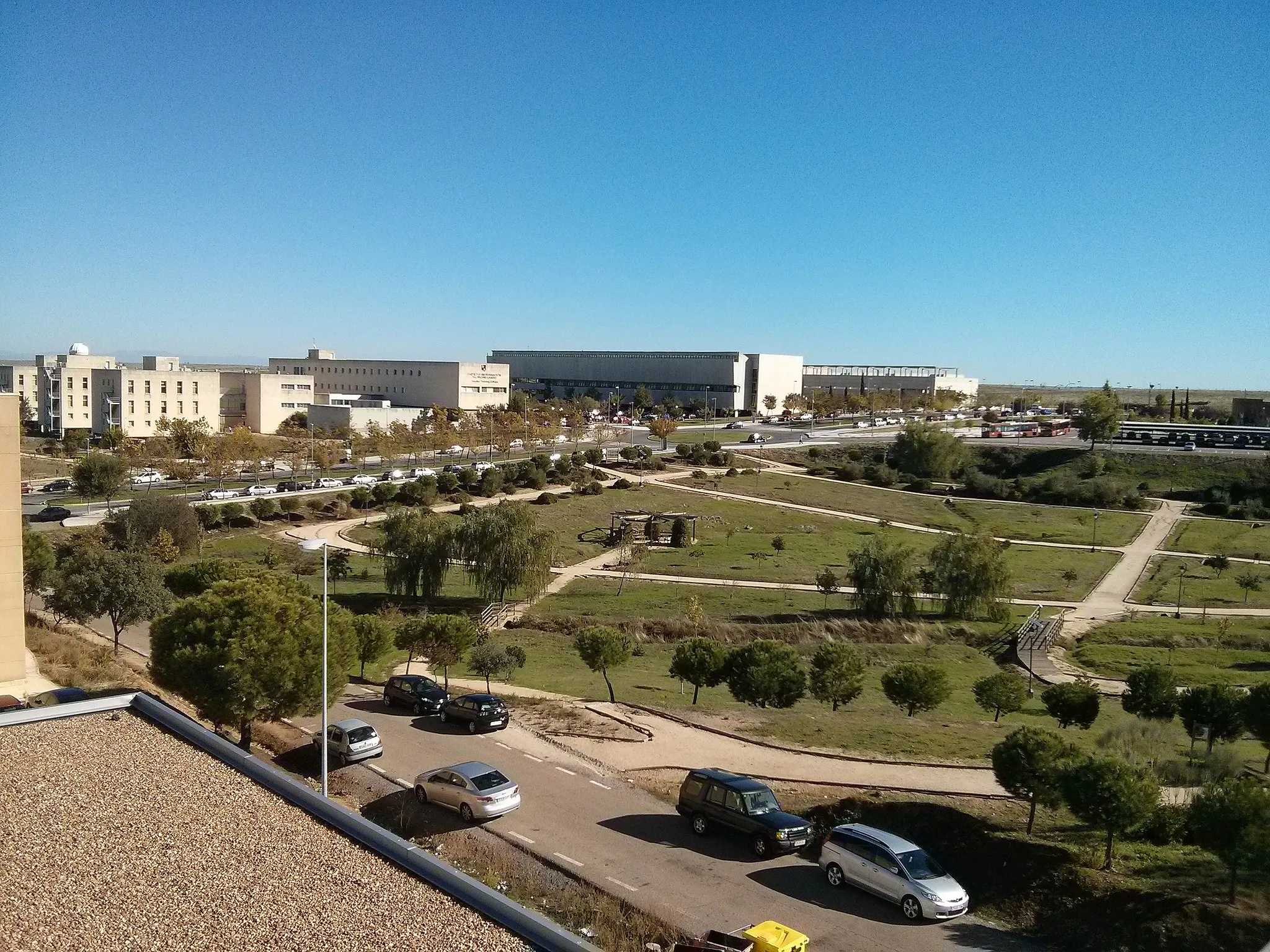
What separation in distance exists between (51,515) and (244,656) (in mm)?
35765

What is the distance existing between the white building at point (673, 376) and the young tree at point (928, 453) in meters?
44.3

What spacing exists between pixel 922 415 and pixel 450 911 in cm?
13043

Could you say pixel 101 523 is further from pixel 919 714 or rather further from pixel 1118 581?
pixel 1118 581

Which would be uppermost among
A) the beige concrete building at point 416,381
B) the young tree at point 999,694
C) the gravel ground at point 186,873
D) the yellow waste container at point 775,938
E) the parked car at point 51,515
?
the beige concrete building at point 416,381

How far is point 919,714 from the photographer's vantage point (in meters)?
24.2

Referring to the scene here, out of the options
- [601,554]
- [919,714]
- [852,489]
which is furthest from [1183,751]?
[852,489]

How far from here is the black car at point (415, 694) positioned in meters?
20.6

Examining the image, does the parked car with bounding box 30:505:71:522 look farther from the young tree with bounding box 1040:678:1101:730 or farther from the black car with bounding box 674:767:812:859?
the young tree with bounding box 1040:678:1101:730

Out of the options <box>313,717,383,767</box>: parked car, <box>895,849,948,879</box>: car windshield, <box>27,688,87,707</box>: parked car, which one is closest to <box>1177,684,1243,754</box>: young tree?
<box>895,849,948,879</box>: car windshield

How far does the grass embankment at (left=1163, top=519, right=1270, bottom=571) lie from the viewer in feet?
172

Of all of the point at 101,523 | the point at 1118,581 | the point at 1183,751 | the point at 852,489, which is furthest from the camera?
the point at 852,489

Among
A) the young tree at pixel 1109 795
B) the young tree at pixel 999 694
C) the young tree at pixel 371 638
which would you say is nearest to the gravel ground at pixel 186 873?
the young tree at pixel 1109 795

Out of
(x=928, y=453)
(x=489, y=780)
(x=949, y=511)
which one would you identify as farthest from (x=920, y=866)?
(x=928, y=453)

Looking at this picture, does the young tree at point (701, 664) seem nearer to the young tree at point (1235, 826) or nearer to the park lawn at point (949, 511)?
the young tree at point (1235, 826)
